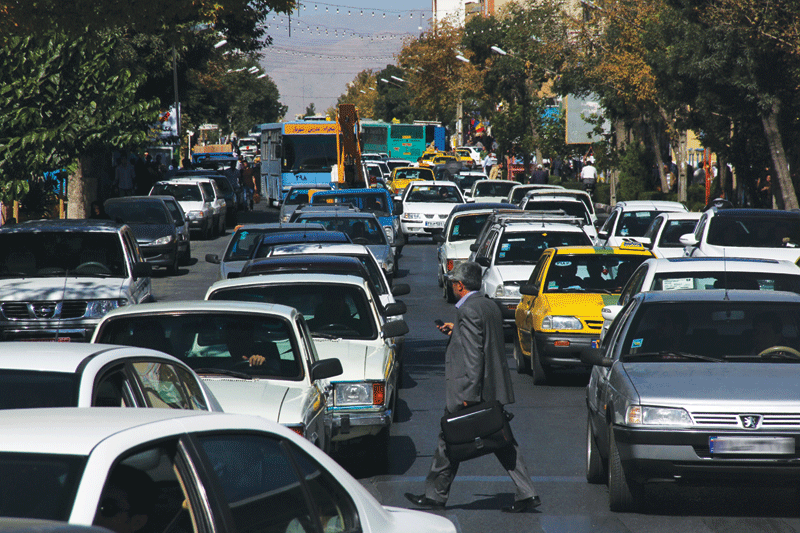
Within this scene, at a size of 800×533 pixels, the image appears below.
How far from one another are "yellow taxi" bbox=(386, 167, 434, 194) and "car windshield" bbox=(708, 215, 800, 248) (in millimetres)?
32735

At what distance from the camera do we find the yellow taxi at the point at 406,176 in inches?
1999

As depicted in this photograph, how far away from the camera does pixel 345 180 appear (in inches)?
1474

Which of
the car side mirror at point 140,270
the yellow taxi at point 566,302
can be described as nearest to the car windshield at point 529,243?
the yellow taxi at point 566,302

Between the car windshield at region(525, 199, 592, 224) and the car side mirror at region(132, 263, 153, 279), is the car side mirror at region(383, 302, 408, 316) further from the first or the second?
the car windshield at region(525, 199, 592, 224)

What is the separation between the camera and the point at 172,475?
331 cm

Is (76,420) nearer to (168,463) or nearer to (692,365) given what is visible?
(168,463)

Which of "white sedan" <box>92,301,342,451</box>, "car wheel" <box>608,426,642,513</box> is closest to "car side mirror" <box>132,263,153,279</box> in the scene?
"white sedan" <box>92,301,342,451</box>

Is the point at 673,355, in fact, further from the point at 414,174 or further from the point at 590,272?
the point at 414,174

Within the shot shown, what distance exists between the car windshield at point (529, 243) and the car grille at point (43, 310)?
257 inches

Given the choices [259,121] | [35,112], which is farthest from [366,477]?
[259,121]

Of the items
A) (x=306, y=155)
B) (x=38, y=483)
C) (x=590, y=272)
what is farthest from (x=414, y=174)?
(x=38, y=483)

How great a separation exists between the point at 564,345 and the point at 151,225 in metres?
16.7

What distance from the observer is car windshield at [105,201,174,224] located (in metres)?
28.1

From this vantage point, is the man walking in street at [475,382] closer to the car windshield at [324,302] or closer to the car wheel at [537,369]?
the car windshield at [324,302]
